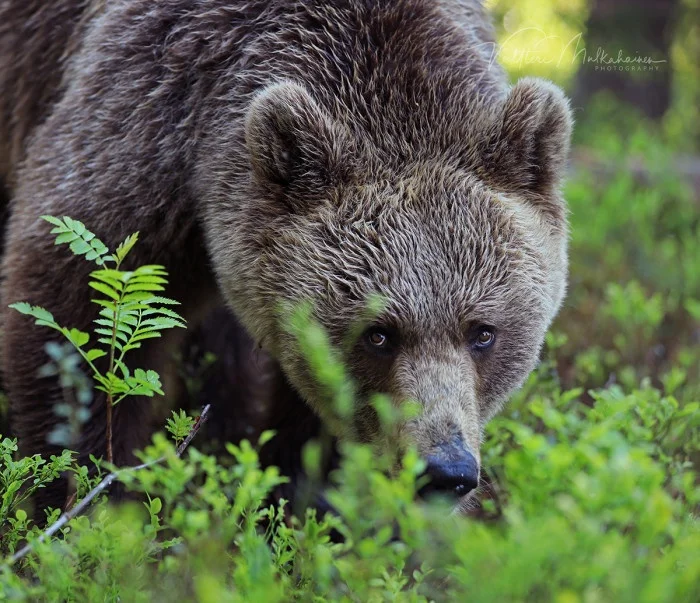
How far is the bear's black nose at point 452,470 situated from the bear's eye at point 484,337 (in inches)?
25.2

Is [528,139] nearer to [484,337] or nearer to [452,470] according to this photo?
[484,337]

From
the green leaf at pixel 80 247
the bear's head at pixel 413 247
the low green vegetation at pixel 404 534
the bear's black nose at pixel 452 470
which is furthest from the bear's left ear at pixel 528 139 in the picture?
the green leaf at pixel 80 247

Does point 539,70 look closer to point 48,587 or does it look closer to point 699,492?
point 699,492

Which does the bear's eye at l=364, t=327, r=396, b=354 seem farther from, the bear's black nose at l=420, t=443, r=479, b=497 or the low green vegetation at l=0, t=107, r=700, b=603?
the low green vegetation at l=0, t=107, r=700, b=603

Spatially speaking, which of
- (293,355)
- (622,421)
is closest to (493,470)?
(293,355)

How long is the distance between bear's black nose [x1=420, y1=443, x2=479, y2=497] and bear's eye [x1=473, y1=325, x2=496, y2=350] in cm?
64

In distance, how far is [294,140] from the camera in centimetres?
392

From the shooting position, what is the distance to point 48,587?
2.51 meters

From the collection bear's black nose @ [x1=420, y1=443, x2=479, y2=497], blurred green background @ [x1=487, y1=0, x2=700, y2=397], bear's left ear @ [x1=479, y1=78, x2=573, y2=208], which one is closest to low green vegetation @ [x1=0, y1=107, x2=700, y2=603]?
bear's black nose @ [x1=420, y1=443, x2=479, y2=497]

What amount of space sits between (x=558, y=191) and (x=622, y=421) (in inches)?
61.1

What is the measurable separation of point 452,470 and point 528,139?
1585 millimetres

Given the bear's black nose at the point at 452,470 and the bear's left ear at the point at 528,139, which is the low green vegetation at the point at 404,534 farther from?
the bear's left ear at the point at 528,139

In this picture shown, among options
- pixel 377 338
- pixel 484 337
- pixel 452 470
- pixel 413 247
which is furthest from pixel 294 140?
pixel 452 470

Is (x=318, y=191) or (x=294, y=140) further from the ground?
(x=294, y=140)
